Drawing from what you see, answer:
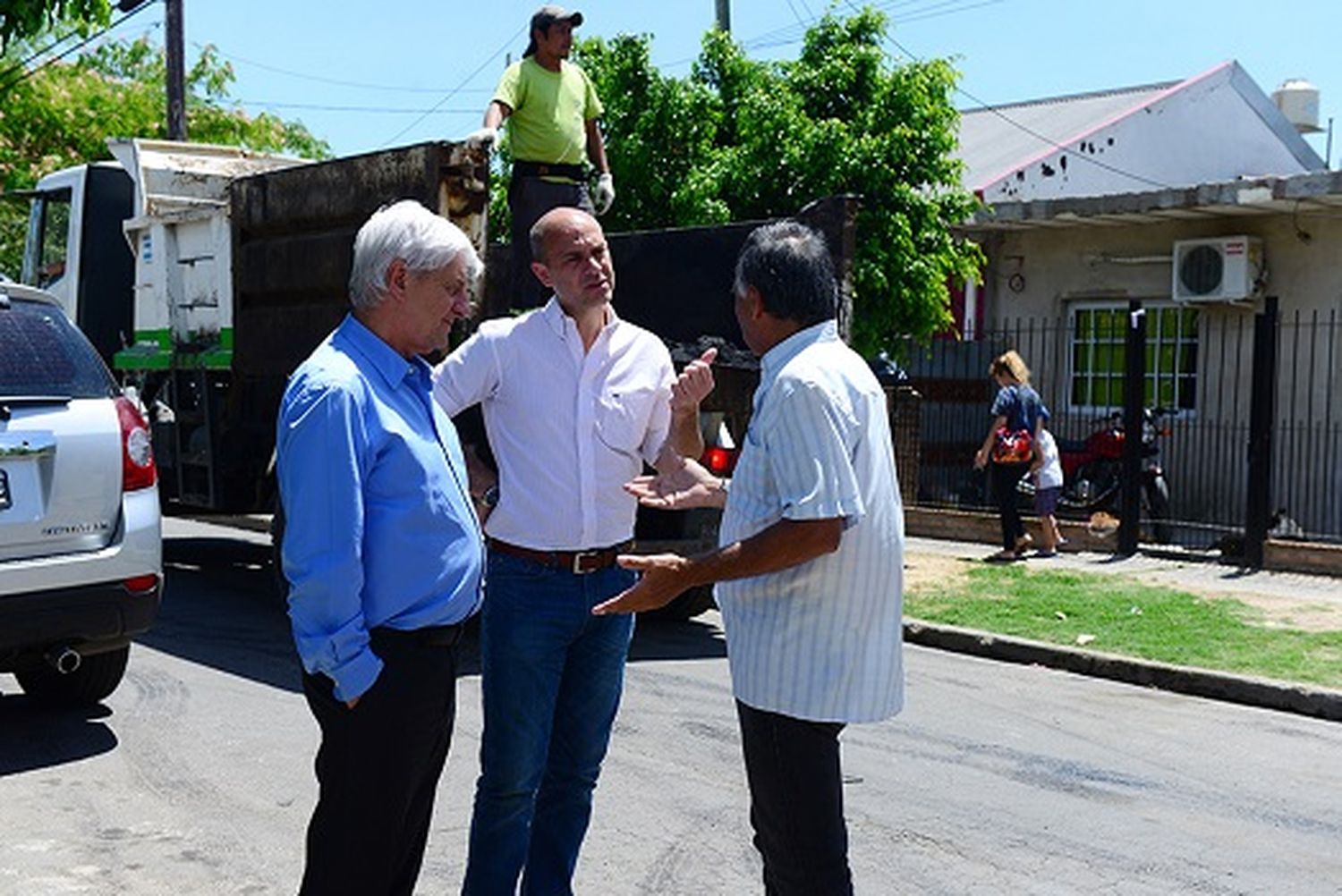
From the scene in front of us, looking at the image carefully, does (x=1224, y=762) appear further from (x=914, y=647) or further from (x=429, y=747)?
(x=429, y=747)

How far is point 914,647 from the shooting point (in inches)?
408

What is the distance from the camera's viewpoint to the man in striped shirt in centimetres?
345

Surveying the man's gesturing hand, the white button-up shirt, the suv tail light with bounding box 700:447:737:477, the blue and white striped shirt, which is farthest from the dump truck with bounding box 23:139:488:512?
the blue and white striped shirt

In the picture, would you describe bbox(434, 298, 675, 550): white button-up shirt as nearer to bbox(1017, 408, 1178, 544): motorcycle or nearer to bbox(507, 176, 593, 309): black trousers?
bbox(507, 176, 593, 309): black trousers

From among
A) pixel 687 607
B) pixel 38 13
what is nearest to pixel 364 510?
pixel 38 13

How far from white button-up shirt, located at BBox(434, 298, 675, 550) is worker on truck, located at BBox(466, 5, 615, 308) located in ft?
12.3

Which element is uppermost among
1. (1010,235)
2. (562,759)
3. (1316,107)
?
(1316,107)

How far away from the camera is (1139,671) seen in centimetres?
931

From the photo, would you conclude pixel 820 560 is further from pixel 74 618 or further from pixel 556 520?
pixel 74 618

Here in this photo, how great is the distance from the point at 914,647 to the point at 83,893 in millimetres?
6468

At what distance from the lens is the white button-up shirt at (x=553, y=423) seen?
4.25 meters

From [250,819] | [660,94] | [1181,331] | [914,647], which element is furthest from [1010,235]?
[250,819]

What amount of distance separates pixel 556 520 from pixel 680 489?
355mm

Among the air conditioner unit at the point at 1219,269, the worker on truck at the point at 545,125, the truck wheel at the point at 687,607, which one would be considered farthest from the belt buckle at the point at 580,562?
the air conditioner unit at the point at 1219,269
